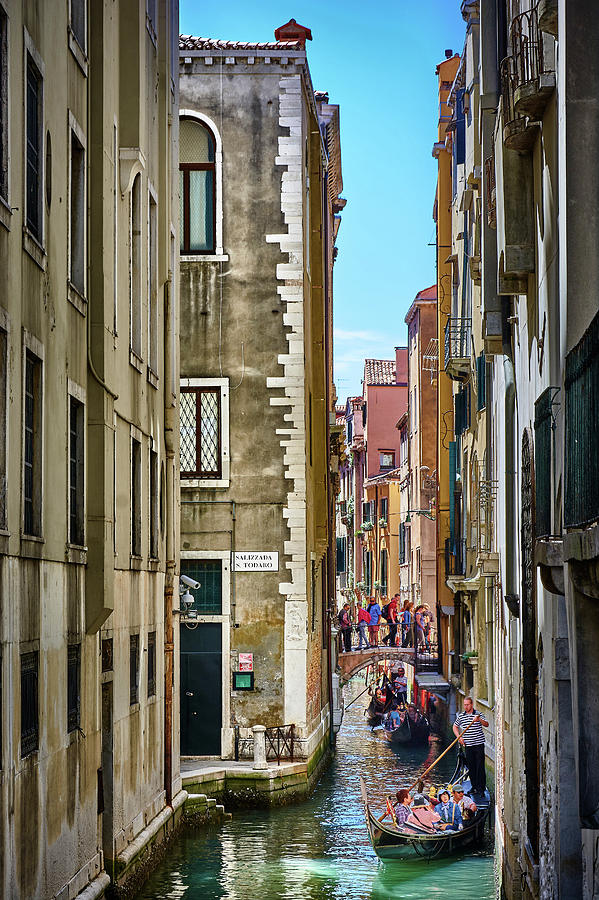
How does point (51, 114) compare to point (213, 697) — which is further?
point (213, 697)

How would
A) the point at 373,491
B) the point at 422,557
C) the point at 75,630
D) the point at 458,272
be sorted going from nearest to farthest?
the point at 75,630
the point at 458,272
the point at 422,557
the point at 373,491

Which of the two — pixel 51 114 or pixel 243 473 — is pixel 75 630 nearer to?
pixel 51 114

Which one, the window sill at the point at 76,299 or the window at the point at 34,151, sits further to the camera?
the window sill at the point at 76,299

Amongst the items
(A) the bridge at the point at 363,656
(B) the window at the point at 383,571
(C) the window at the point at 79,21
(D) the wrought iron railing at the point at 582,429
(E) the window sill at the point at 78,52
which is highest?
(C) the window at the point at 79,21

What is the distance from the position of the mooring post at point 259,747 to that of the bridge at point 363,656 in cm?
1669

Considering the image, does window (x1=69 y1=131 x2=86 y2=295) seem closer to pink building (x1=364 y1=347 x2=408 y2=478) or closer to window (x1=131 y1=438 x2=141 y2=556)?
window (x1=131 y1=438 x2=141 y2=556)

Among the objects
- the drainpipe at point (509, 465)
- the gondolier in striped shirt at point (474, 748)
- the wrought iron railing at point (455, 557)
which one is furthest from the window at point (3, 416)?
the wrought iron railing at point (455, 557)

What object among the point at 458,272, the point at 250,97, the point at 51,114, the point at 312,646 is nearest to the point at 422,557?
the point at 458,272

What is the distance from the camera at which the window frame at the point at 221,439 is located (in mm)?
24500

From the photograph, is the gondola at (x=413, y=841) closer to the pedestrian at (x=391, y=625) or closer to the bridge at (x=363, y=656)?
the bridge at (x=363, y=656)

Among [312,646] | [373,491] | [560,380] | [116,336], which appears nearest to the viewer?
[560,380]

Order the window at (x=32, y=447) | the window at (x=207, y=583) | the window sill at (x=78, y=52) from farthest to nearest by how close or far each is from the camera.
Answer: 1. the window at (x=207, y=583)
2. the window sill at (x=78, y=52)
3. the window at (x=32, y=447)

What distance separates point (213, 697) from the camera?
79.7 feet

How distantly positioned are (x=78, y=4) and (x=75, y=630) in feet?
19.2
